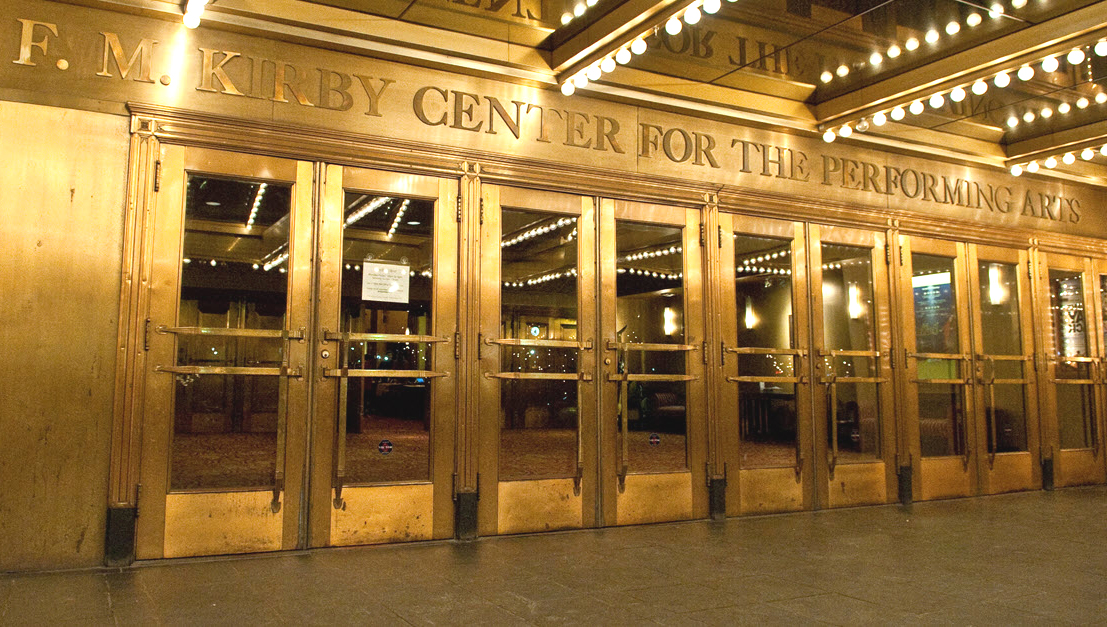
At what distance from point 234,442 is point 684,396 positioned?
3.25 metres

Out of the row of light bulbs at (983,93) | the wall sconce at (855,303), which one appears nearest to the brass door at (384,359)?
the row of light bulbs at (983,93)

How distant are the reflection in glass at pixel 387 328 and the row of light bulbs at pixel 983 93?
372 centimetres

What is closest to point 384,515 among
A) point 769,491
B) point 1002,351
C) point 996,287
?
point 769,491

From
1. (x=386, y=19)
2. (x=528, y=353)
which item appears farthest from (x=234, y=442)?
(x=386, y=19)

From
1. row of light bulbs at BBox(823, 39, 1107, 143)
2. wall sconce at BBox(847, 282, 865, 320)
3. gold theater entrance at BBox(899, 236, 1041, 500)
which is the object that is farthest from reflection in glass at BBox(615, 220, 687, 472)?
gold theater entrance at BBox(899, 236, 1041, 500)

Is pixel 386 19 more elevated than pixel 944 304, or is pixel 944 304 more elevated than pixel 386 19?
pixel 386 19

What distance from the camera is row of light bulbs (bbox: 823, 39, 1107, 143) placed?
18.7 feet

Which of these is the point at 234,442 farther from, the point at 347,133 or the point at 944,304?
the point at 944,304

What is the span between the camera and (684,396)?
6.47 m

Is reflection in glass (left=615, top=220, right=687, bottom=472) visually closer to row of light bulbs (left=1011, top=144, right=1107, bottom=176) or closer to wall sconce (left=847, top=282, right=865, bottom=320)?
wall sconce (left=847, top=282, right=865, bottom=320)

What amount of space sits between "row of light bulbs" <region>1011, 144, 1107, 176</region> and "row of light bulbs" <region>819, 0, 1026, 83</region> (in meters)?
2.65

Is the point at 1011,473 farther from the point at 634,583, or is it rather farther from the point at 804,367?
the point at 634,583

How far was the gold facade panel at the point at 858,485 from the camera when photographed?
278 inches

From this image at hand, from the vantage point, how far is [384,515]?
211 inches
